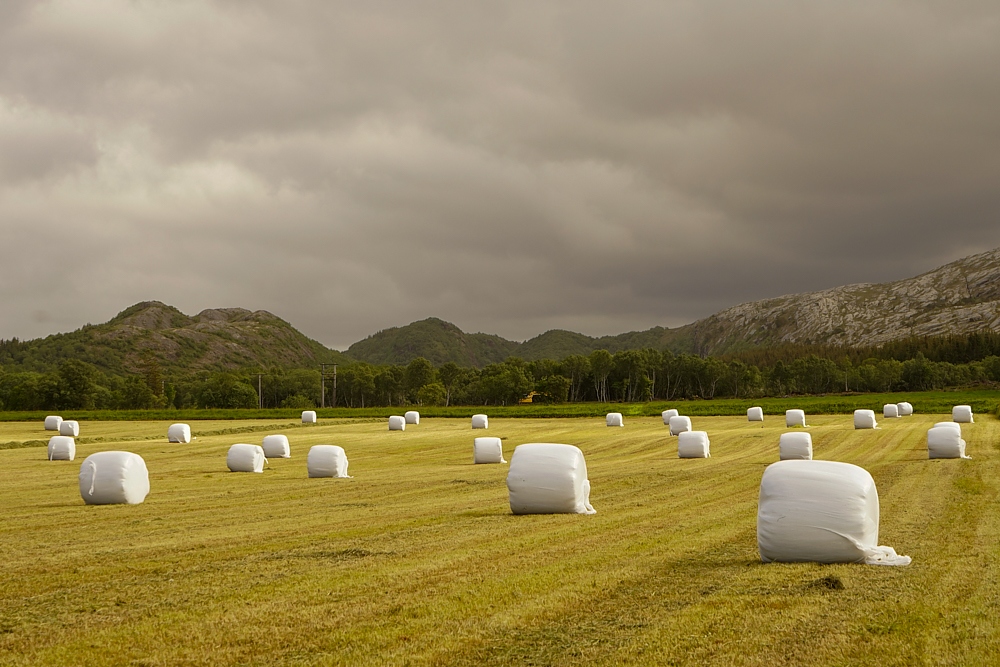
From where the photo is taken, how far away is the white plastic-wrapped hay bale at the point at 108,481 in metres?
20.5

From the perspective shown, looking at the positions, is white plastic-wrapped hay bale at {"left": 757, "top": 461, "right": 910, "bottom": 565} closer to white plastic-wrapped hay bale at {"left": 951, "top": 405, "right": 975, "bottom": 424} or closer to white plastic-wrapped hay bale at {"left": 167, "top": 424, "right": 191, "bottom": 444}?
white plastic-wrapped hay bale at {"left": 167, "top": 424, "right": 191, "bottom": 444}

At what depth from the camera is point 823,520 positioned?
37.6ft

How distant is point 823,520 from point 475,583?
506 centimetres

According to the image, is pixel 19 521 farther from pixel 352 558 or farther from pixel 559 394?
pixel 559 394

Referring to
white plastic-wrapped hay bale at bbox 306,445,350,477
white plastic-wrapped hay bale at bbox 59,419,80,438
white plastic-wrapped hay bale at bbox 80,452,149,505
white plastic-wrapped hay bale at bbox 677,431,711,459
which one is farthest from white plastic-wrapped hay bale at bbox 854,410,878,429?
white plastic-wrapped hay bale at bbox 59,419,80,438

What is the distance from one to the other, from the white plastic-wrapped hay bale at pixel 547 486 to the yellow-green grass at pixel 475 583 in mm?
449

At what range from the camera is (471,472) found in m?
29.1

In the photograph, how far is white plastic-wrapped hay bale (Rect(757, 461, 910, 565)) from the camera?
1134 centimetres

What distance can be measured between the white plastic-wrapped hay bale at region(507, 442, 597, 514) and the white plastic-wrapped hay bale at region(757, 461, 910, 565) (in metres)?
5.93

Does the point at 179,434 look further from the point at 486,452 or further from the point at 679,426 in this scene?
the point at 679,426

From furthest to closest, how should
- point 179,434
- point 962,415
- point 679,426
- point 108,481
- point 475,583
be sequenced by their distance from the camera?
point 962,415
point 179,434
point 679,426
point 108,481
point 475,583

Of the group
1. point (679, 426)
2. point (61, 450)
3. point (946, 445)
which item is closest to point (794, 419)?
point (679, 426)

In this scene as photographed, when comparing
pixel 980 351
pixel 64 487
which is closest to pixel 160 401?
pixel 64 487

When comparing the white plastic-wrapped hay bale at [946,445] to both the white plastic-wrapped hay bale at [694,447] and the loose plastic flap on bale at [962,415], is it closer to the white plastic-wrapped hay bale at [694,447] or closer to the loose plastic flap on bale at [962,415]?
the white plastic-wrapped hay bale at [694,447]
